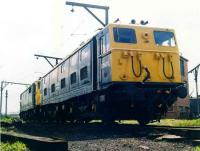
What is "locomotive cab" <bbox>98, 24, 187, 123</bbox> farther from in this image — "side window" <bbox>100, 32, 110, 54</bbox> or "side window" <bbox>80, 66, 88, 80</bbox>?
"side window" <bbox>80, 66, 88, 80</bbox>

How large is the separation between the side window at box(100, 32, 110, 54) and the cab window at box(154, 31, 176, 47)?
69.0 inches

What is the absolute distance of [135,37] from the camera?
11.2 m

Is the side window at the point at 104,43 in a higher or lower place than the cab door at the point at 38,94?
higher

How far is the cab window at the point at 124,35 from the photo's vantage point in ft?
35.4

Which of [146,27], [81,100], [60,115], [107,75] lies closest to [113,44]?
[107,75]

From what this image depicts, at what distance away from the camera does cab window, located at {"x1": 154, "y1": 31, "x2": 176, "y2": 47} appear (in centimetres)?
1152

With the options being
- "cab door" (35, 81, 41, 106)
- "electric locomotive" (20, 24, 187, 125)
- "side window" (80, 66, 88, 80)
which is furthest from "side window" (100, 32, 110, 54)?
"cab door" (35, 81, 41, 106)

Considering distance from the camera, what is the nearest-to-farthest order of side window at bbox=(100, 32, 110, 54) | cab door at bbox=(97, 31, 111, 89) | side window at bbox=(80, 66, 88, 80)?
cab door at bbox=(97, 31, 111, 89) → side window at bbox=(100, 32, 110, 54) → side window at bbox=(80, 66, 88, 80)

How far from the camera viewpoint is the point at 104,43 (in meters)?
11.0

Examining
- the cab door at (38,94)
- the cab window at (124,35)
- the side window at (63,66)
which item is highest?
the cab window at (124,35)

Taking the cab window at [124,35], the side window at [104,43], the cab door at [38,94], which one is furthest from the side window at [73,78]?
the cab door at [38,94]

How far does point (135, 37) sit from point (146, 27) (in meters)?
0.70

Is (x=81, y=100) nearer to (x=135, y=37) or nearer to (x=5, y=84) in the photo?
(x=135, y=37)

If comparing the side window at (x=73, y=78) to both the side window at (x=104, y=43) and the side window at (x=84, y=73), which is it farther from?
the side window at (x=104, y=43)
